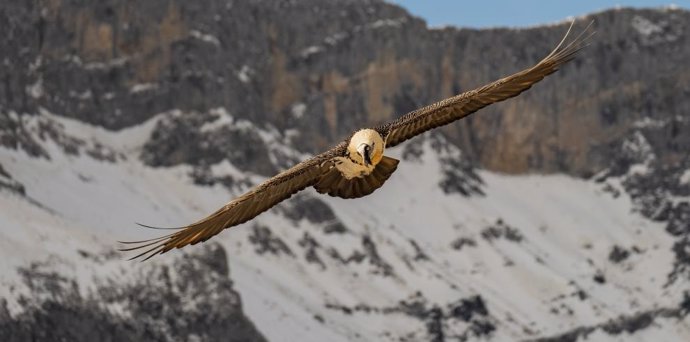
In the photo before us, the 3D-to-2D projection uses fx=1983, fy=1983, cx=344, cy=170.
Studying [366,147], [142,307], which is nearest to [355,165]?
[366,147]

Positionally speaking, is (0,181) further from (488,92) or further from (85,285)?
(488,92)

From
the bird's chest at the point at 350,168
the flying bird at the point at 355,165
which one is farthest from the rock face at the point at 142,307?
the bird's chest at the point at 350,168

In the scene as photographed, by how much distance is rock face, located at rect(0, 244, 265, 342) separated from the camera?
13262 centimetres

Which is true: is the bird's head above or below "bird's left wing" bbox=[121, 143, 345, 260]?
below

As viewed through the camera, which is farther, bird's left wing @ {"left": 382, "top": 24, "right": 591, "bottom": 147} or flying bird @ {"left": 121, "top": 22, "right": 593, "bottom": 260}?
bird's left wing @ {"left": 382, "top": 24, "right": 591, "bottom": 147}

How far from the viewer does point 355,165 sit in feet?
115

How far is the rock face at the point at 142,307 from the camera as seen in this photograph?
133m

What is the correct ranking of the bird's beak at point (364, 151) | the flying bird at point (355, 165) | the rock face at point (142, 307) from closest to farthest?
the bird's beak at point (364, 151)
the flying bird at point (355, 165)
the rock face at point (142, 307)

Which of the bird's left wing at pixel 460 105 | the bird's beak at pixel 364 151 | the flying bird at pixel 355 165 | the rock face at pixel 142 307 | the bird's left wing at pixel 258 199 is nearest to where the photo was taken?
the bird's beak at pixel 364 151

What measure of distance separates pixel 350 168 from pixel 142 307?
110 metres

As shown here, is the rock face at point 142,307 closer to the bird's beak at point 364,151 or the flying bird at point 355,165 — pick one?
the flying bird at point 355,165

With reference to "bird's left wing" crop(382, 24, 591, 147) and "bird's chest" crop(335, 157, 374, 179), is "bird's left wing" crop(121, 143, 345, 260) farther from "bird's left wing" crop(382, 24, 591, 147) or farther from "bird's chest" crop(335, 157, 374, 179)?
"bird's left wing" crop(382, 24, 591, 147)

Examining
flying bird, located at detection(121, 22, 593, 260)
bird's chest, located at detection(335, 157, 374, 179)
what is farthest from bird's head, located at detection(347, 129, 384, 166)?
bird's chest, located at detection(335, 157, 374, 179)

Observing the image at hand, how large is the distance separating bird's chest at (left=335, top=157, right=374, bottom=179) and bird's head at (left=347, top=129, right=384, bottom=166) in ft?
0.68
